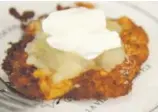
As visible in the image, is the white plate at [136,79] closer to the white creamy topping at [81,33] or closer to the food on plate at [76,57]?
the food on plate at [76,57]

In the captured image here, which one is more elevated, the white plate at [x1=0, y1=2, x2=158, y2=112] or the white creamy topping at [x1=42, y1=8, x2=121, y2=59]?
the white creamy topping at [x1=42, y1=8, x2=121, y2=59]

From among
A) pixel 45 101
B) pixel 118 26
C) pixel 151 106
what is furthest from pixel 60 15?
pixel 151 106

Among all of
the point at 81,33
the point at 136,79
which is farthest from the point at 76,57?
the point at 136,79

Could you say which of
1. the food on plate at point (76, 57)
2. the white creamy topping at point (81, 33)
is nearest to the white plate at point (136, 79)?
the food on plate at point (76, 57)

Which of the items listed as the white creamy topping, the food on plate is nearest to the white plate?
the food on plate

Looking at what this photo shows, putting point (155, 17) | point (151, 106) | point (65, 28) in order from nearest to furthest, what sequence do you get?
point (151, 106)
point (65, 28)
point (155, 17)

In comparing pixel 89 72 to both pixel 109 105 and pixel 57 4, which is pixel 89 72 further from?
pixel 57 4

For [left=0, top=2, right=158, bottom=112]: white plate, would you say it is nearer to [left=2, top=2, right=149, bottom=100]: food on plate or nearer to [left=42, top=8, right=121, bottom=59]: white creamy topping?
[left=2, top=2, right=149, bottom=100]: food on plate
